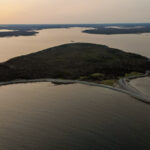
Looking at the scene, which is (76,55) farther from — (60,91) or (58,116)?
(58,116)

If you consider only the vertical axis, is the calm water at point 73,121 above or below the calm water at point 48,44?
below

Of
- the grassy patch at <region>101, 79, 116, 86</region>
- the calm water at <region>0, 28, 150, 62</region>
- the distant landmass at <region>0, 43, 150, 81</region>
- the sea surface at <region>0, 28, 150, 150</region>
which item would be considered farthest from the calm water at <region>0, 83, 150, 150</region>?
the calm water at <region>0, 28, 150, 62</region>

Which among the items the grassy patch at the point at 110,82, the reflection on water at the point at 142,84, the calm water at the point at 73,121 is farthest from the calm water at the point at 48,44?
the calm water at the point at 73,121

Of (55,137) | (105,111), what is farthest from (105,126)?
(55,137)

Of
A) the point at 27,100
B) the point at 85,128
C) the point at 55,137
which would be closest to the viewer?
the point at 55,137

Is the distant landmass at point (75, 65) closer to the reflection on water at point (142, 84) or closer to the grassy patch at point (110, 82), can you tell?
the grassy patch at point (110, 82)

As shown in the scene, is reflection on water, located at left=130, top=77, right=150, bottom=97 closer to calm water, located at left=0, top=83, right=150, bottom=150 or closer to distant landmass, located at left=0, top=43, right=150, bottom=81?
A: calm water, located at left=0, top=83, right=150, bottom=150
